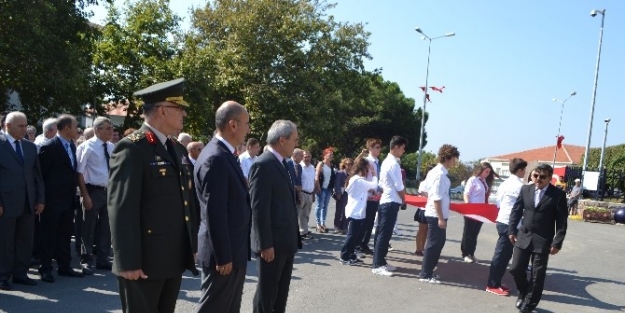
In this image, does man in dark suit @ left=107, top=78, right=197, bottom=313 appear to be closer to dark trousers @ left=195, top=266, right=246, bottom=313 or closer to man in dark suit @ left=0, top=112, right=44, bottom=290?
dark trousers @ left=195, top=266, right=246, bottom=313

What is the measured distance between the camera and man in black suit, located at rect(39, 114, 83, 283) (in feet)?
22.4

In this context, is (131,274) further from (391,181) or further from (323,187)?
(323,187)

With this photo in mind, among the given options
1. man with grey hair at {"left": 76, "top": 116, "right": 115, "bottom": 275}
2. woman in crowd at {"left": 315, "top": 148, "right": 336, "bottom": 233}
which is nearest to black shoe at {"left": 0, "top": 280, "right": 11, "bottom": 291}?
man with grey hair at {"left": 76, "top": 116, "right": 115, "bottom": 275}

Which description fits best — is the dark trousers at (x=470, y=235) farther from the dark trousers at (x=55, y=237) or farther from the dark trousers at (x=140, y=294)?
the dark trousers at (x=140, y=294)

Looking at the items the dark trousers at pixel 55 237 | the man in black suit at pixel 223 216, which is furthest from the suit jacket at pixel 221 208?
the dark trousers at pixel 55 237

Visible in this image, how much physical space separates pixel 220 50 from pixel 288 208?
26868 mm

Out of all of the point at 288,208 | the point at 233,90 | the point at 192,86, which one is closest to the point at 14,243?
the point at 288,208

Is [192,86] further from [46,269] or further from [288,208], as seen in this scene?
[288,208]

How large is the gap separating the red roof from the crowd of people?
3390 inches

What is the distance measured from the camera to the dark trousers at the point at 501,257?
7566 mm

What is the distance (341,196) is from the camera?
13203 mm

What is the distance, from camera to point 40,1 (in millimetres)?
16812

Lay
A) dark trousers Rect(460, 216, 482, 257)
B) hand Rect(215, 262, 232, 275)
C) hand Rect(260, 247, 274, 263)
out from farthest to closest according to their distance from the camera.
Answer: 1. dark trousers Rect(460, 216, 482, 257)
2. hand Rect(260, 247, 274, 263)
3. hand Rect(215, 262, 232, 275)

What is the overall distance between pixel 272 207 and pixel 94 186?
3.63 metres
